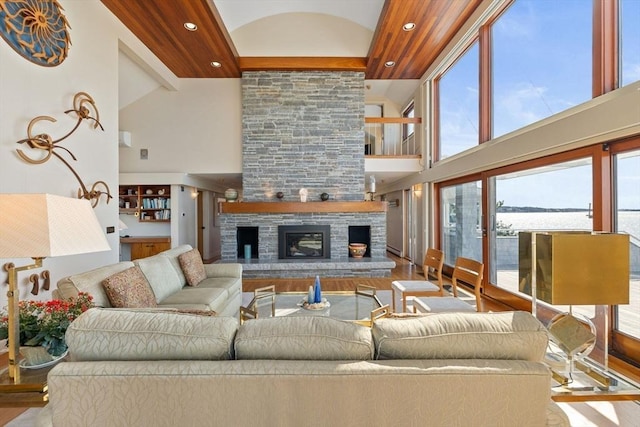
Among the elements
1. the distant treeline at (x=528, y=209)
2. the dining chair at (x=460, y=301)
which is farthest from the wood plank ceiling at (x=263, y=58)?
the dining chair at (x=460, y=301)

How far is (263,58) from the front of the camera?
19.1 ft

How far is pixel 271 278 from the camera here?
5598mm

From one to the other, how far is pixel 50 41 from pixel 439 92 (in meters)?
5.94

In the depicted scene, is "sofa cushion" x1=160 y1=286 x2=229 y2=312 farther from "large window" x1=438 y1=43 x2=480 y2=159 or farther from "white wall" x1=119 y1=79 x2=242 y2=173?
"large window" x1=438 y1=43 x2=480 y2=159

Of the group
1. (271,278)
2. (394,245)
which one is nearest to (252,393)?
(271,278)

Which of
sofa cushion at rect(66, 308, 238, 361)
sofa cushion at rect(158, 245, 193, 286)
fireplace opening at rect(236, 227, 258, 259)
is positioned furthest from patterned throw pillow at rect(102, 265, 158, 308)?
fireplace opening at rect(236, 227, 258, 259)

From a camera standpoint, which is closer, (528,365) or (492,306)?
(528,365)

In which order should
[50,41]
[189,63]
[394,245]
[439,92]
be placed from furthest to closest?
[394,245] → [439,92] → [189,63] → [50,41]

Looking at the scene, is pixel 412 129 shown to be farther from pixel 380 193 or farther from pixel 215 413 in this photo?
pixel 215 413

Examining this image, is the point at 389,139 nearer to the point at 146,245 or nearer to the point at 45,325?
the point at 146,245

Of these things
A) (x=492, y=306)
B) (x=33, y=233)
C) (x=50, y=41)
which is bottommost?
(x=492, y=306)

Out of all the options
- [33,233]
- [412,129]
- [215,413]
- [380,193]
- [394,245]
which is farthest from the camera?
[380,193]

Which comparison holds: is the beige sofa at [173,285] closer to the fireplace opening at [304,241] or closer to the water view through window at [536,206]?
the fireplace opening at [304,241]

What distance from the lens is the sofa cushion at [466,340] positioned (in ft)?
3.64
